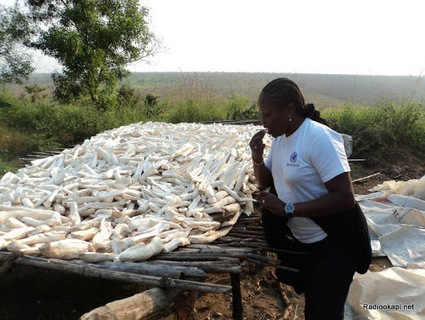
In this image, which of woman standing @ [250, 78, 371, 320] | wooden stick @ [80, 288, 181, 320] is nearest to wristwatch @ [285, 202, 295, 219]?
woman standing @ [250, 78, 371, 320]

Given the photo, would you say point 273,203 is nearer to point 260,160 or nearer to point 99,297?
point 260,160

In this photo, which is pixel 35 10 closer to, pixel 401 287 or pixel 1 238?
pixel 1 238

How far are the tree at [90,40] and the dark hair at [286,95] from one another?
7.00 metres

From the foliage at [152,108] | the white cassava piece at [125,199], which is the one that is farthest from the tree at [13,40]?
the white cassava piece at [125,199]

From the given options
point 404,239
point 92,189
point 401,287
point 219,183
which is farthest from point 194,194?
point 404,239

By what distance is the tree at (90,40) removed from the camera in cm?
748

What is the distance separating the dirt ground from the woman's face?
1.44m

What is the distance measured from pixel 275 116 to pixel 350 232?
22.9 inches

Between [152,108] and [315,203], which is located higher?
[315,203]

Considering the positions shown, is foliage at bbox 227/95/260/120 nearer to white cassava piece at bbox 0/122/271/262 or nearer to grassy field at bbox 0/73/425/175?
grassy field at bbox 0/73/425/175

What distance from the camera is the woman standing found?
52.3 inches

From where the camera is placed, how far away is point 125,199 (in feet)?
7.83

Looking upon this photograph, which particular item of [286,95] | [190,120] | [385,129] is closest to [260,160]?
[286,95]

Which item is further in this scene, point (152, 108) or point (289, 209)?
point (152, 108)
